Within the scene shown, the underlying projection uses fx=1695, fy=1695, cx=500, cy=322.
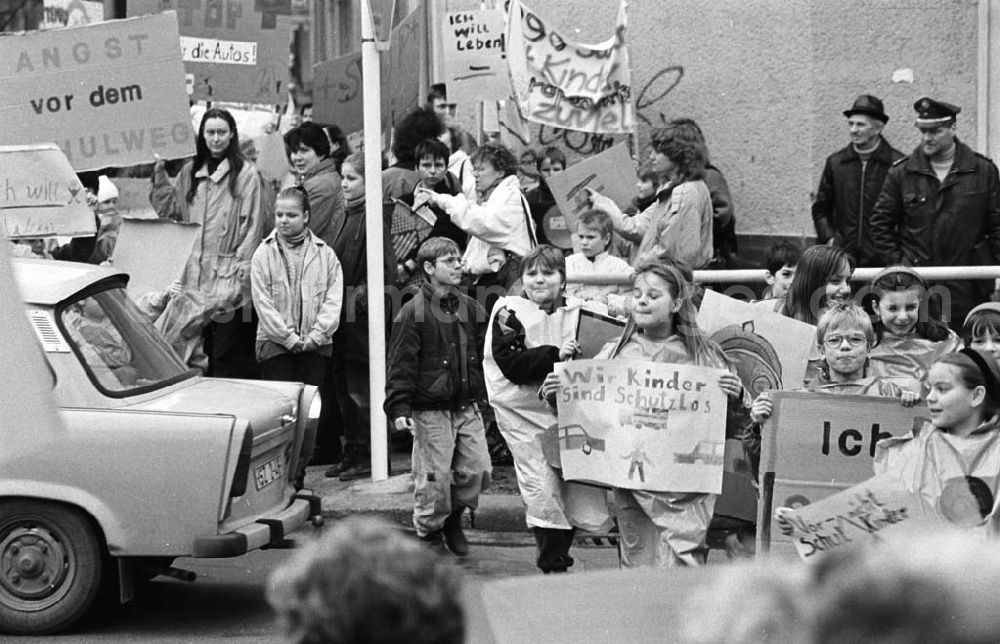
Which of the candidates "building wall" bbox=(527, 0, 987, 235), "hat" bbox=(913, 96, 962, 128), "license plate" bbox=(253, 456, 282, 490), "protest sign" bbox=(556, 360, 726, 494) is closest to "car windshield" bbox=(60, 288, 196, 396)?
"license plate" bbox=(253, 456, 282, 490)

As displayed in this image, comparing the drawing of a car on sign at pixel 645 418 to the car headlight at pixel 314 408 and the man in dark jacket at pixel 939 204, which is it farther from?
the man in dark jacket at pixel 939 204

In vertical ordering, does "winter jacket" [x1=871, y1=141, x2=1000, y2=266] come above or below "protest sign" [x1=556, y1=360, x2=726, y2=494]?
above

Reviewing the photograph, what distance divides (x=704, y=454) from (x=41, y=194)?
4669 mm

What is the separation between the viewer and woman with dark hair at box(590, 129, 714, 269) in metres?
9.60

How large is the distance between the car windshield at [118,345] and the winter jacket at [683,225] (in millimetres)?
3158

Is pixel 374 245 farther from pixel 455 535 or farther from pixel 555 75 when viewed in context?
pixel 555 75

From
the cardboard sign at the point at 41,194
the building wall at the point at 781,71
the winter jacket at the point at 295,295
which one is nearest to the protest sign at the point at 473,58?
the building wall at the point at 781,71

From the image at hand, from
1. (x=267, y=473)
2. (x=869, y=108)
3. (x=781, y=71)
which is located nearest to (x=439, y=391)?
(x=267, y=473)

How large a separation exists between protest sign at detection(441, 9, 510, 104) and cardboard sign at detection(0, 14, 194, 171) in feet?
6.56

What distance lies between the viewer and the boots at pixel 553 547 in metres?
7.63

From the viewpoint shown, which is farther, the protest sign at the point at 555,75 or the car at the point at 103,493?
the protest sign at the point at 555,75

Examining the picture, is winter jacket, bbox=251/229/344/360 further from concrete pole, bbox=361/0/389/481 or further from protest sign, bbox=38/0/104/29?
protest sign, bbox=38/0/104/29

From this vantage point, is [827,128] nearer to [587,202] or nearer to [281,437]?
[587,202]

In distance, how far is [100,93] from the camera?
10133mm
